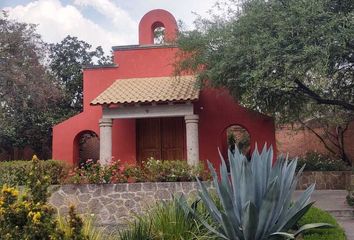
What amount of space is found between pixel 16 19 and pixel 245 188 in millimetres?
14400

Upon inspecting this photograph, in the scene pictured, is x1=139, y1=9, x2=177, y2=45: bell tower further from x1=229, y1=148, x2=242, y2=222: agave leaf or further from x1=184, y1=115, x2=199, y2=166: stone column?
x1=229, y1=148, x2=242, y2=222: agave leaf

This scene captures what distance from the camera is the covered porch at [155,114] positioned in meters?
14.7

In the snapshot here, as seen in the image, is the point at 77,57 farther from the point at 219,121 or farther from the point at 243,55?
the point at 243,55

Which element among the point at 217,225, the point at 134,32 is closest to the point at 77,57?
the point at 134,32

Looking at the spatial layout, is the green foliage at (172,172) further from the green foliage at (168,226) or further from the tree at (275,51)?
the green foliage at (168,226)

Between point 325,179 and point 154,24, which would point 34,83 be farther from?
point 325,179

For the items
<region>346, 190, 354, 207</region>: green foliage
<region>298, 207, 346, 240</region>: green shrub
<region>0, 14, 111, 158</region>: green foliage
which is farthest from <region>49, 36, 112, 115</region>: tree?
<region>298, 207, 346, 240</region>: green shrub

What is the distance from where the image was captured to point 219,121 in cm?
1625

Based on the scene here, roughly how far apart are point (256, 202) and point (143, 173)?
6396 millimetres

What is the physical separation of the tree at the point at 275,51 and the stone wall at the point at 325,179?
4658 millimetres

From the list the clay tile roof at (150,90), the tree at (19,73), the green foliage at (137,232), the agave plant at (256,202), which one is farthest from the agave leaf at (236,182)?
the tree at (19,73)

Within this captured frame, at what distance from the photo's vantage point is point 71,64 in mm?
25531

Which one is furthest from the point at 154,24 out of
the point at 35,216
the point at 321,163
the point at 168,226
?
the point at 35,216

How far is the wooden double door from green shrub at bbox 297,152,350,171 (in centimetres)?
588
